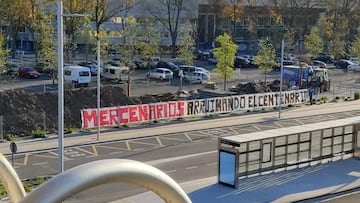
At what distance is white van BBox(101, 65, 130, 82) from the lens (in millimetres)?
48906

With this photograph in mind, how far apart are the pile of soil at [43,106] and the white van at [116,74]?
543 inches

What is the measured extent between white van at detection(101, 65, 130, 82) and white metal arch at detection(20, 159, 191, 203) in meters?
42.0

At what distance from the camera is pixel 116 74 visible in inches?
1943

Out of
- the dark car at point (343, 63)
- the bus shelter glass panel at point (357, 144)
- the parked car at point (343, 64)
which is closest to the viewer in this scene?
the bus shelter glass panel at point (357, 144)

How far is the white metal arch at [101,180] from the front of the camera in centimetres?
602

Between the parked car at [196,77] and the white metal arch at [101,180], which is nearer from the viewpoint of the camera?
the white metal arch at [101,180]

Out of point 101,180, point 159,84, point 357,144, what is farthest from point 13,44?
point 101,180

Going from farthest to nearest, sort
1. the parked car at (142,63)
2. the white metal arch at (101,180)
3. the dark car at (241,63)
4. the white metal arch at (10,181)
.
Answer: the dark car at (241,63) → the parked car at (142,63) → the white metal arch at (10,181) → the white metal arch at (101,180)

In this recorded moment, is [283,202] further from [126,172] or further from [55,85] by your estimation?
[55,85]

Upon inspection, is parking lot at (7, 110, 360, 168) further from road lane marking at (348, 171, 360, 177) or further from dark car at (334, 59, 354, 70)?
dark car at (334, 59, 354, 70)

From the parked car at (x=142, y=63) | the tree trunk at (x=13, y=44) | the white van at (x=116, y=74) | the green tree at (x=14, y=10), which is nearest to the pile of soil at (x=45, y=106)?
the white van at (x=116, y=74)

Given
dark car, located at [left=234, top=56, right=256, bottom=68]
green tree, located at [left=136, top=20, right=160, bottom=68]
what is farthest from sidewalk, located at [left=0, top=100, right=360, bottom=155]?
dark car, located at [left=234, top=56, right=256, bottom=68]

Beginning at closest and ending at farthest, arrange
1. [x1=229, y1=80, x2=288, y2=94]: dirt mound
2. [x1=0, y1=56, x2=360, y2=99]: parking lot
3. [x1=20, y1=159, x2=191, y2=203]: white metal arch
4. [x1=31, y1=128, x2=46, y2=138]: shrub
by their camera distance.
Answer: [x1=20, y1=159, x2=191, y2=203]: white metal arch → [x1=31, y1=128, x2=46, y2=138]: shrub → [x1=229, y1=80, x2=288, y2=94]: dirt mound → [x1=0, y1=56, x2=360, y2=99]: parking lot

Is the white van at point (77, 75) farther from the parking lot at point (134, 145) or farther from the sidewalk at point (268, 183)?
the sidewalk at point (268, 183)
